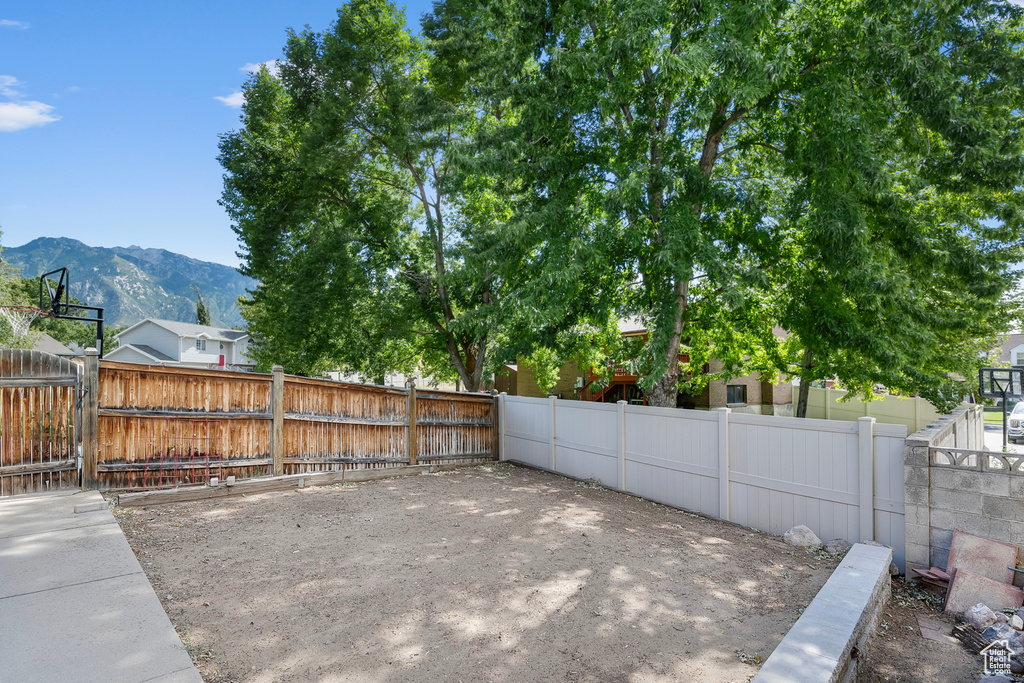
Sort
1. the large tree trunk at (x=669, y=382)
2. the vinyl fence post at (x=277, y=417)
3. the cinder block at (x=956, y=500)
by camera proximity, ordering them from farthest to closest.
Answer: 1. the large tree trunk at (x=669, y=382)
2. the vinyl fence post at (x=277, y=417)
3. the cinder block at (x=956, y=500)

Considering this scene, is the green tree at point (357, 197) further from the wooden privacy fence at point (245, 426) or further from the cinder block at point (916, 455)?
the cinder block at point (916, 455)

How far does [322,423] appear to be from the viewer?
870cm

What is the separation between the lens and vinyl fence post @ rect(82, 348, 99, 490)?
6523mm

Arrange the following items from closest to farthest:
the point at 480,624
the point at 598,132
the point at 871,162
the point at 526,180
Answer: the point at 480,624
the point at 871,162
the point at 598,132
the point at 526,180

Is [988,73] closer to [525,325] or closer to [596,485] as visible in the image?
[525,325]

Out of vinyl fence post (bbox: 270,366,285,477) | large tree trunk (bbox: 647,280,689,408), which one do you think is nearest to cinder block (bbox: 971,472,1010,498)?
large tree trunk (bbox: 647,280,689,408)

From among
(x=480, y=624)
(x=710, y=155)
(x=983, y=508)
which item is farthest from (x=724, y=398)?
(x=480, y=624)

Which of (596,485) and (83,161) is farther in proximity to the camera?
(83,161)

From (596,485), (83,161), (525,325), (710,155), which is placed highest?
(83,161)

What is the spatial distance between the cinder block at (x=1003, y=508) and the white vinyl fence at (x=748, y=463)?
0.70 metres

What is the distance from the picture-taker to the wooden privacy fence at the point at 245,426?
6.84m

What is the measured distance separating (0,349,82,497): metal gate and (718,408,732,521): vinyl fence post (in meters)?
8.41

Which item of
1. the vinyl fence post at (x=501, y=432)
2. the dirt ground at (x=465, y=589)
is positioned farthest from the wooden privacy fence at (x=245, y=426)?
the vinyl fence post at (x=501, y=432)

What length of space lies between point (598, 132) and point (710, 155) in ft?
7.09
